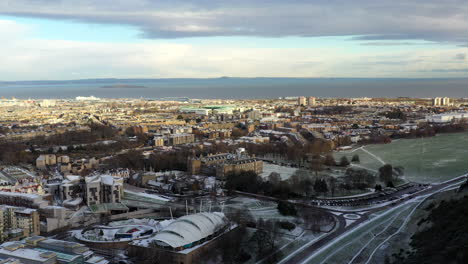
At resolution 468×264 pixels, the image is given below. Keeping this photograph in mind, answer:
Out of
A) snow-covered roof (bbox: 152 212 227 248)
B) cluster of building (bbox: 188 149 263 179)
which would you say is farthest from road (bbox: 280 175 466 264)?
cluster of building (bbox: 188 149 263 179)

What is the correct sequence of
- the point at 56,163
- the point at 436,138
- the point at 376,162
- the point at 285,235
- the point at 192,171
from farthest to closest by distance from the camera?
the point at 436,138 → the point at 56,163 → the point at 376,162 → the point at 192,171 → the point at 285,235

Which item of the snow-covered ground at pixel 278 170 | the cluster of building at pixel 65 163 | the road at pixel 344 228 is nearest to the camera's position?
the road at pixel 344 228

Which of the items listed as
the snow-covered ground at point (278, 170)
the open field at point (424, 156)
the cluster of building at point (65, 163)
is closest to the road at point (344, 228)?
the open field at point (424, 156)

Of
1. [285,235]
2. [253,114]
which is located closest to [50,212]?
[285,235]

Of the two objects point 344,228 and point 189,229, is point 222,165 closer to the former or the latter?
point 344,228

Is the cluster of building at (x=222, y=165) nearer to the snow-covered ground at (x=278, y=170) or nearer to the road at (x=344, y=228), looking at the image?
the snow-covered ground at (x=278, y=170)

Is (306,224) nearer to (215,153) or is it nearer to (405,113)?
(215,153)
